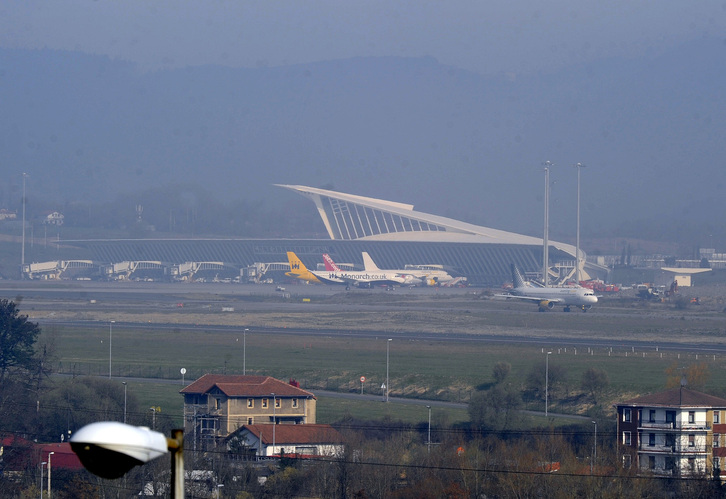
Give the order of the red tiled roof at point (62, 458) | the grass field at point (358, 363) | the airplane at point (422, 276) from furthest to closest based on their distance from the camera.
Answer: the airplane at point (422, 276) < the grass field at point (358, 363) < the red tiled roof at point (62, 458)

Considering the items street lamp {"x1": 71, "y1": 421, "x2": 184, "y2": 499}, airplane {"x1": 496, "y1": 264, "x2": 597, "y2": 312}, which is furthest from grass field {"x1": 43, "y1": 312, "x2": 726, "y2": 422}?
airplane {"x1": 496, "y1": 264, "x2": 597, "y2": 312}

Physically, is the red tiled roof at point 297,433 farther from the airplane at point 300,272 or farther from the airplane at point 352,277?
the airplane at point 300,272

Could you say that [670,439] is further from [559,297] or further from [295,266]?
[295,266]

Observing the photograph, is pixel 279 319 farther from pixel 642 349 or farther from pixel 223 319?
pixel 642 349

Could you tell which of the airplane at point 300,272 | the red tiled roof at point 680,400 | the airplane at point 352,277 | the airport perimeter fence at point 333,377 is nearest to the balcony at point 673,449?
the red tiled roof at point 680,400

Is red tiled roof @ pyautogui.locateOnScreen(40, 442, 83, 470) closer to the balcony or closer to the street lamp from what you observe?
the balcony

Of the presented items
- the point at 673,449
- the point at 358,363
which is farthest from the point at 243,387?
the point at 673,449
